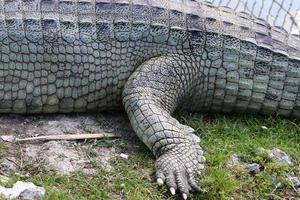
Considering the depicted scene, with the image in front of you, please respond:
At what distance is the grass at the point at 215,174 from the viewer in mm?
4400

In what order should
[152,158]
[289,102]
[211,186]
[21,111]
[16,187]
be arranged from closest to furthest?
[16,187], [211,186], [152,158], [21,111], [289,102]

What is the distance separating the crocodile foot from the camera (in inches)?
177

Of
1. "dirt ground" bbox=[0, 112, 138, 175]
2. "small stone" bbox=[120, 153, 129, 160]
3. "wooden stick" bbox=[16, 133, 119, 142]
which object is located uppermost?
"wooden stick" bbox=[16, 133, 119, 142]

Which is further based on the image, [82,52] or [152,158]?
[82,52]

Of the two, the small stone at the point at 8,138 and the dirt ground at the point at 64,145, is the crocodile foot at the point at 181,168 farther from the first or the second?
the small stone at the point at 8,138

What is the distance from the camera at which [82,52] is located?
5.22 meters

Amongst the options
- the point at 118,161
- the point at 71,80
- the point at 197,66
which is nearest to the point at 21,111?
the point at 71,80

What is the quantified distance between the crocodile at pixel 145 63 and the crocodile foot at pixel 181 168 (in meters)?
0.06

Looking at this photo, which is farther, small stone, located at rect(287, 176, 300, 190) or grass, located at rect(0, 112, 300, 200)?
small stone, located at rect(287, 176, 300, 190)

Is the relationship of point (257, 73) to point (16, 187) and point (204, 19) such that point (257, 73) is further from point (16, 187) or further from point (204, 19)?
point (16, 187)

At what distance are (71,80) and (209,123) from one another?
1180mm

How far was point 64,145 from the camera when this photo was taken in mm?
4859

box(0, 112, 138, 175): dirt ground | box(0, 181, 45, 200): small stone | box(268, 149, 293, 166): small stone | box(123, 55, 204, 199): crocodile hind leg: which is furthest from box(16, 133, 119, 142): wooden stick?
box(268, 149, 293, 166): small stone

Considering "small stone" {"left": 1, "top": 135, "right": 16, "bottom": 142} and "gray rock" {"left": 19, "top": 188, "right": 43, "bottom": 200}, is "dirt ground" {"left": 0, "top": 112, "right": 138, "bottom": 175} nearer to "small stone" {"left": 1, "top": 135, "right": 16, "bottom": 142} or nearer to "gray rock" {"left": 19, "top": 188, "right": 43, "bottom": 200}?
"small stone" {"left": 1, "top": 135, "right": 16, "bottom": 142}
